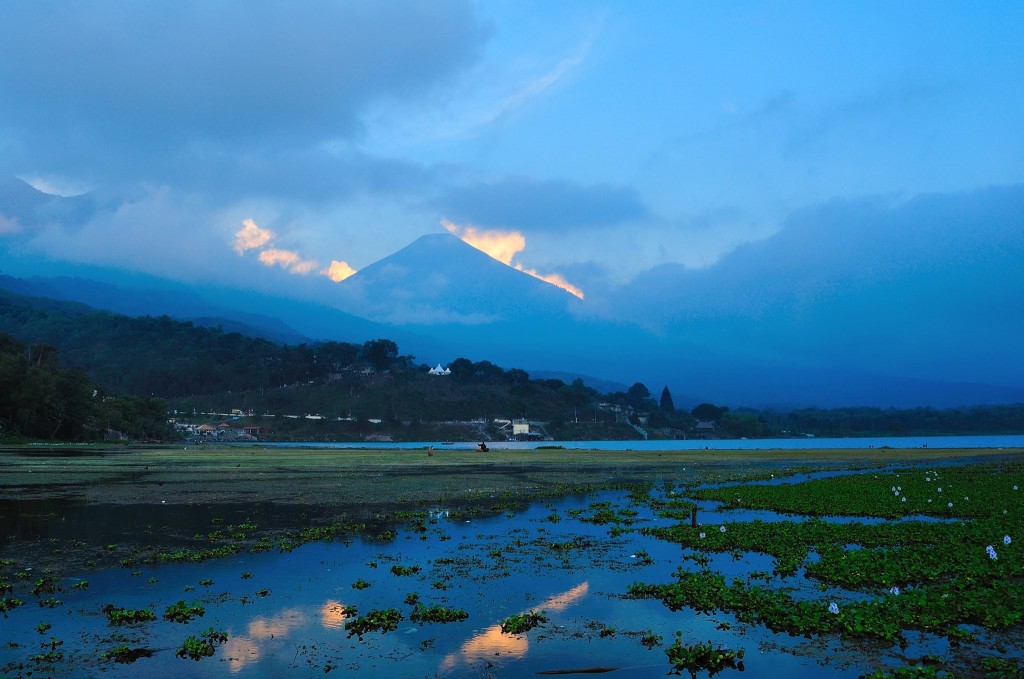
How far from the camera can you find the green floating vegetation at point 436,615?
14.0 m

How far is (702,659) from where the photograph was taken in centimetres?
1170

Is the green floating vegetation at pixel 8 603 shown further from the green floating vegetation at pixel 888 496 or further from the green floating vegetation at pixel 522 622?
the green floating vegetation at pixel 888 496

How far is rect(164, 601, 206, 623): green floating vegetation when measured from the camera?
45.3 ft

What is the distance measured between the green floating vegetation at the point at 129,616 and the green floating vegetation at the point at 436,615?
5.35m

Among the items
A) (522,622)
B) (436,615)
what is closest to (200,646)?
(436,615)

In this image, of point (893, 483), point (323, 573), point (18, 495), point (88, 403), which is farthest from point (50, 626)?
point (88, 403)

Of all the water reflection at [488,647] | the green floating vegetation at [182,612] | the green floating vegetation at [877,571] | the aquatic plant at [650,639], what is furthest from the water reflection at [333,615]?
the green floating vegetation at [877,571]

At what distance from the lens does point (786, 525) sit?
83.3ft

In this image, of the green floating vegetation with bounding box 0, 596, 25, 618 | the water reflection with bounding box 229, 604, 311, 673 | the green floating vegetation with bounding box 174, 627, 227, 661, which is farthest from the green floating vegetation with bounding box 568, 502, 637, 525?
the green floating vegetation with bounding box 0, 596, 25, 618

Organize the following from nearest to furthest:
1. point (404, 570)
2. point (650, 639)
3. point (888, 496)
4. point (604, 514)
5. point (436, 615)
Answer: point (650, 639) → point (436, 615) → point (404, 570) → point (604, 514) → point (888, 496)

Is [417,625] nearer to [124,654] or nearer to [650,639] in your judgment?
[650,639]

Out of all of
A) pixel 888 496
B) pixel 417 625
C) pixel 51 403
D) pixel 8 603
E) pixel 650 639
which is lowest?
pixel 8 603

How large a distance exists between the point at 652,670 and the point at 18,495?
36.8 m

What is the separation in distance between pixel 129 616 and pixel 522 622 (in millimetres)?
8027
